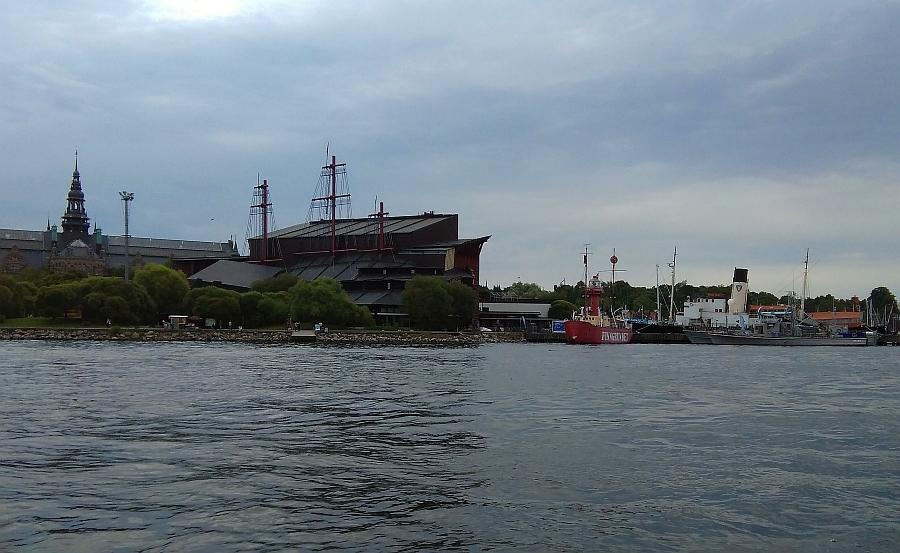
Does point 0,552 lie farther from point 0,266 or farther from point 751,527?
point 0,266

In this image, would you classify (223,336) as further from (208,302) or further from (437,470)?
(437,470)

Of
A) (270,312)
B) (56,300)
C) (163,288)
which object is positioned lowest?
(270,312)

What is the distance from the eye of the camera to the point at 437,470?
15492 millimetres

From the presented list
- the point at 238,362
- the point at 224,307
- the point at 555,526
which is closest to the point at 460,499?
the point at 555,526

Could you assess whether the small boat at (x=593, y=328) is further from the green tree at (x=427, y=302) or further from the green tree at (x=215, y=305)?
the green tree at (x=215, y=305)

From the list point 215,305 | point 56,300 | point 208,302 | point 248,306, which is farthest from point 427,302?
point 56,300

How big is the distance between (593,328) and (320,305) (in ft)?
115

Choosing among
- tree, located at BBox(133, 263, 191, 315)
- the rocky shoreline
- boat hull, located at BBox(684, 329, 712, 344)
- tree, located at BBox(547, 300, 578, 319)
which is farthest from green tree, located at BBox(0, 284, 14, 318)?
tree, located at BBox(547, 300, 578, 319)

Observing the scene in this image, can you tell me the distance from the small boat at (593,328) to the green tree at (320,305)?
29064 millimetres

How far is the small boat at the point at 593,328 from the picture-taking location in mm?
106750

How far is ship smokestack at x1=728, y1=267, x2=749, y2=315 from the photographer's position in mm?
134500

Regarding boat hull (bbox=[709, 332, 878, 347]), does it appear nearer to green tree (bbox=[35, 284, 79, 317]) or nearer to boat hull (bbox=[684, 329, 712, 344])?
boat hull (bbox=[684, 329, 712, 344])

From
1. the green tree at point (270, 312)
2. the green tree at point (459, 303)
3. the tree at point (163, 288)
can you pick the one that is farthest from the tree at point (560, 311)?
the tree at point (163, 288)

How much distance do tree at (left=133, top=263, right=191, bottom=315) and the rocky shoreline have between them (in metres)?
19.4
